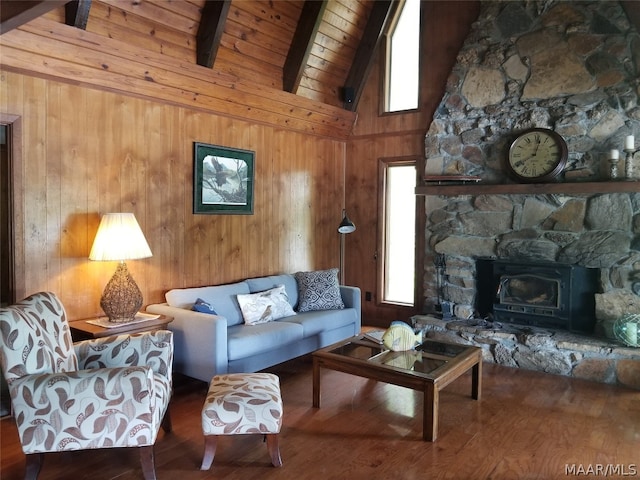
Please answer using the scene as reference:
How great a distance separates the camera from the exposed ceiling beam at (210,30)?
406 cm

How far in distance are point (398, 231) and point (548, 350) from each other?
88.7 inches

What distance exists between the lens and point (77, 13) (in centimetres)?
330

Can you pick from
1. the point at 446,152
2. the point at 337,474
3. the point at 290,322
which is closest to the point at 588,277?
the point at 446,152

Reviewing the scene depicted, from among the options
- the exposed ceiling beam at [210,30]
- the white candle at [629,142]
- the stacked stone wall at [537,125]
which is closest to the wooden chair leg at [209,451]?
the exposed ceiling beam at [210,30]

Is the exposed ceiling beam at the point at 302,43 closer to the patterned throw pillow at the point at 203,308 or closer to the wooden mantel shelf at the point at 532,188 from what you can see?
the wooden mantel shelf at the point at 532,188

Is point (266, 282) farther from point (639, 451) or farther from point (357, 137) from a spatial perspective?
point (639, 451)

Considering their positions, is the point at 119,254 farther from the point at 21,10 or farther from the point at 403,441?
the point at 403,441

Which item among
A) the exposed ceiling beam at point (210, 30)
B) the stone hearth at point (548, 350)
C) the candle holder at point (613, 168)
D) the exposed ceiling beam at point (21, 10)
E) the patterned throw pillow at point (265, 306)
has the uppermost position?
the exposed ceiling beam at point (210, 30)

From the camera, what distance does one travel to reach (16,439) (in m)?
2.95

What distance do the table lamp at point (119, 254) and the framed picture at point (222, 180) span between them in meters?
1.01

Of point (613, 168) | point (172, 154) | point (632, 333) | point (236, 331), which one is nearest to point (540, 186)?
point (613, 168)

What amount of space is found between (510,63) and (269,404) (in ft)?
13.6

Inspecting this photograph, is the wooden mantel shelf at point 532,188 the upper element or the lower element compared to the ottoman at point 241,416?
upper

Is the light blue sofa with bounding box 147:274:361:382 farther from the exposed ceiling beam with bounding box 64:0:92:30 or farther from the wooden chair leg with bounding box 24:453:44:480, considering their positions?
the exposed ceiling beam with bounding box 64:0:92:30
